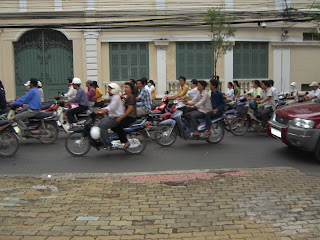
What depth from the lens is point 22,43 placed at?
63.8ft

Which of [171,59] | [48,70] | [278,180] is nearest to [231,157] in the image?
[278,180]

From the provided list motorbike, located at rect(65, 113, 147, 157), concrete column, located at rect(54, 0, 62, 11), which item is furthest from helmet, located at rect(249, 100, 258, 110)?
concrete column, located at rect(54, 0, 62, 11)

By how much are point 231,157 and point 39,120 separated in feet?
16.1

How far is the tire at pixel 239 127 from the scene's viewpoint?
425 inches

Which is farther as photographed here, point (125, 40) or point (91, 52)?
point (125, 40)

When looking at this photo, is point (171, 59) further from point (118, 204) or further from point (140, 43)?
point (118, 204)

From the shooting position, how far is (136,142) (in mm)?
8031

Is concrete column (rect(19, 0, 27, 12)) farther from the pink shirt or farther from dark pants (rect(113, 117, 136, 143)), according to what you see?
dark pants (rect(113, 117, 136, 143))

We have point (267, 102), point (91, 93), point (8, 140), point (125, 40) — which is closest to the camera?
point (8, 140)

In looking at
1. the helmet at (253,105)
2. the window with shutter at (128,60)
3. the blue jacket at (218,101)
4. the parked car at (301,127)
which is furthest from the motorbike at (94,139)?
the window with shutter at (128,60)

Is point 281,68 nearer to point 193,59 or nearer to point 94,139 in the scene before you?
point 193,59

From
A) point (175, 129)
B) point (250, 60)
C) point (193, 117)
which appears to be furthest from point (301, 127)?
point (250, 60)

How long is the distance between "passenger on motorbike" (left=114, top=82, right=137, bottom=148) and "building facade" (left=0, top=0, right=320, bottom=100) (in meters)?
11.5

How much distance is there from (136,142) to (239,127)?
13.2 feet
